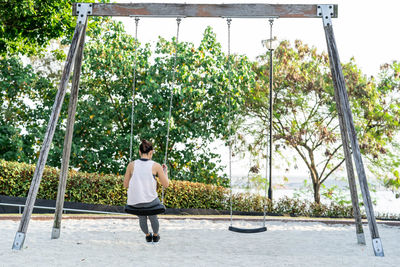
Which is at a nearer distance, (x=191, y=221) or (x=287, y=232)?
(x=287, y=232)

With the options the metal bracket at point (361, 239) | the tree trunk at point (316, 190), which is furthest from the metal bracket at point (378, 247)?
the tree trunk at point (316, 190)

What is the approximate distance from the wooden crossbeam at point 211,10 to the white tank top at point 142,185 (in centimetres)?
251

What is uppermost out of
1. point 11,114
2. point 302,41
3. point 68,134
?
point 302,41

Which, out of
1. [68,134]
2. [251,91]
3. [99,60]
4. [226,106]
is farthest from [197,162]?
[68,134]

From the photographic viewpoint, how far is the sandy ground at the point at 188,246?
5262 millimetres

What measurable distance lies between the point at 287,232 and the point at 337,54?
4.16 m

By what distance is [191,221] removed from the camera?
10219 millimetres

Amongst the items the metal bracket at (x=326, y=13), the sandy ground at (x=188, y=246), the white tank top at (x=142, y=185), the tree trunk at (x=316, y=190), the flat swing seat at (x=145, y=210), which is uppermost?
the metal bracket at (x=326, y=13)

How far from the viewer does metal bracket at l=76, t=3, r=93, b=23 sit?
6508 mm

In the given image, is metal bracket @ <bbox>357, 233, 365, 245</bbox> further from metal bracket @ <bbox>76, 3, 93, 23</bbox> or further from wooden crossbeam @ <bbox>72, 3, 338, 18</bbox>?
metal bracket @ <bbox>76, 3, 93, 23</bbox>

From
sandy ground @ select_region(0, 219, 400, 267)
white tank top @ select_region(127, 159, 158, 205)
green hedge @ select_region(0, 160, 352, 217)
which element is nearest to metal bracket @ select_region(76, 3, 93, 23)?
white tank top @ select_region(127, 159, 158, 205)

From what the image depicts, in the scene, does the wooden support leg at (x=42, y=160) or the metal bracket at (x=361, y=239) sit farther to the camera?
the metal bracket at (x=361, y=239)

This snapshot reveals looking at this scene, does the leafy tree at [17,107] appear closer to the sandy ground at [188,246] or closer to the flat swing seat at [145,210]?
the sandy ground at [188,246]

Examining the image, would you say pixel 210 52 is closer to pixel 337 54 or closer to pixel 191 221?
pixel 191 221
